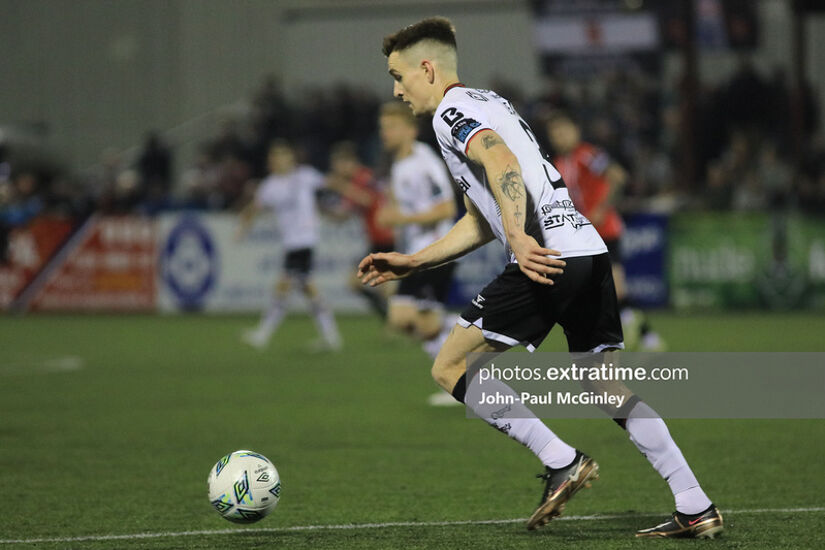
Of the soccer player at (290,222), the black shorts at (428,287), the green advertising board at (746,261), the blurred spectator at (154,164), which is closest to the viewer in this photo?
the black shorts at (428,287)

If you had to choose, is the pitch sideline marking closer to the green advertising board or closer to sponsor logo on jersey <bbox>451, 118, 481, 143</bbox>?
sponsor logo on jersey <bbox>451, 118, 481, 143</bbox>

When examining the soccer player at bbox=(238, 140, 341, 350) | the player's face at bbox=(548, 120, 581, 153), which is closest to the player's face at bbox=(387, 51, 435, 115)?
the player's face at bbox=(548, 120, 581, 153)

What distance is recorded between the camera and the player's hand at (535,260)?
17.4 ft

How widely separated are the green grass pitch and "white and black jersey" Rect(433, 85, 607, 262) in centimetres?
132

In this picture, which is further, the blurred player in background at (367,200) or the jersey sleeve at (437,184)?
the blurred player in background at (367,200)

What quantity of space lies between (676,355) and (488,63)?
15052 millimetres

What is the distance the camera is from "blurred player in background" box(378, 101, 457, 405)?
11.0 m

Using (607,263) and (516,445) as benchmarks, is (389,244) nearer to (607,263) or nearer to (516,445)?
(516,445)

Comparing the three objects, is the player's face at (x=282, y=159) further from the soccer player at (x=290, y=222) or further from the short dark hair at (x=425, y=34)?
the short dark hair at (x=425, y=34)

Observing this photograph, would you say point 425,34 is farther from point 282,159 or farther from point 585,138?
point 585,138

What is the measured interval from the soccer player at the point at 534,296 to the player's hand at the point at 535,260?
0.16m

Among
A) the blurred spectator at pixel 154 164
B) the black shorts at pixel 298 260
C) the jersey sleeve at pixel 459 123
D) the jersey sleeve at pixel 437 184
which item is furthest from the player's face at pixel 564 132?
the blurred spectator at pixel 154 164

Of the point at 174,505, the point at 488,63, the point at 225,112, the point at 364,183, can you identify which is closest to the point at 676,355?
the point at 364,183

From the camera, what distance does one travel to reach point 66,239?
23031mm
